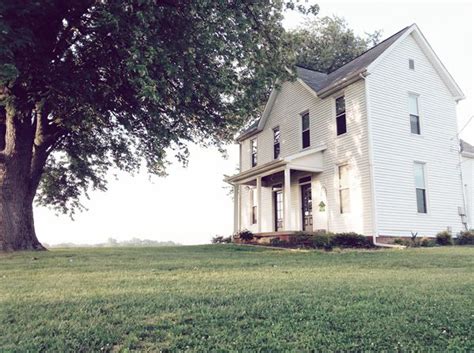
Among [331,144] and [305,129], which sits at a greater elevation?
[305,129]

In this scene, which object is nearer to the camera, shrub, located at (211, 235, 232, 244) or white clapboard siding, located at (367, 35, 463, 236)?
white clapboard siding, located at (367, 35, 463, 236)

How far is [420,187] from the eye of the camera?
1522cm

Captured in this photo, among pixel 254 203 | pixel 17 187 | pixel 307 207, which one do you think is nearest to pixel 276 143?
pixel 254 203

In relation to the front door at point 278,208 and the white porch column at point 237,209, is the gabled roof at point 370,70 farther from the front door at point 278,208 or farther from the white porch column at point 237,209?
the white porch column at point 237,209

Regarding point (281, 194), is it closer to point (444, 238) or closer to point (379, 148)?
point (379, 148)

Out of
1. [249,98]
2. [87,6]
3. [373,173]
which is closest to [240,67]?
[249,98]

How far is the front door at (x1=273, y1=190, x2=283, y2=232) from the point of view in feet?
62.6

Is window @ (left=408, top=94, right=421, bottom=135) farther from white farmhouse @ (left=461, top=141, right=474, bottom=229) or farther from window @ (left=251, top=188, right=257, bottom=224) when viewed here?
window @ (left=251, top=188, right=257, bottom=224)

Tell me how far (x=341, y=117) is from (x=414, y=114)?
2.84m

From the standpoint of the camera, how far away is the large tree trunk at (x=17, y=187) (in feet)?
39.2

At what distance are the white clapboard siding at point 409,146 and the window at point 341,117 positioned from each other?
1292 mm

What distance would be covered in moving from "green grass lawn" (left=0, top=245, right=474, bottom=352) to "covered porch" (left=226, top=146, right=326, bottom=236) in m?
8.75

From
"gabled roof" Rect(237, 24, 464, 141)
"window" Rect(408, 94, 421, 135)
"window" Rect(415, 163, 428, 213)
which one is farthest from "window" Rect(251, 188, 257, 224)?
"window" Rect(408, 94, 421, 135)

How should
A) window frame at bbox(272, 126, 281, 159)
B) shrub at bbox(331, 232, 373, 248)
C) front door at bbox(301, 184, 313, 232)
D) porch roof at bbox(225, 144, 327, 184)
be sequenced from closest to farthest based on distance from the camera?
shrub at bbox(331, 232, 373, 248), porch roof at bbox(225, 144, 327, 184), front door at bbox(301, 184, 313, 232), window frame at bbox(272, 126, 281, 159)
